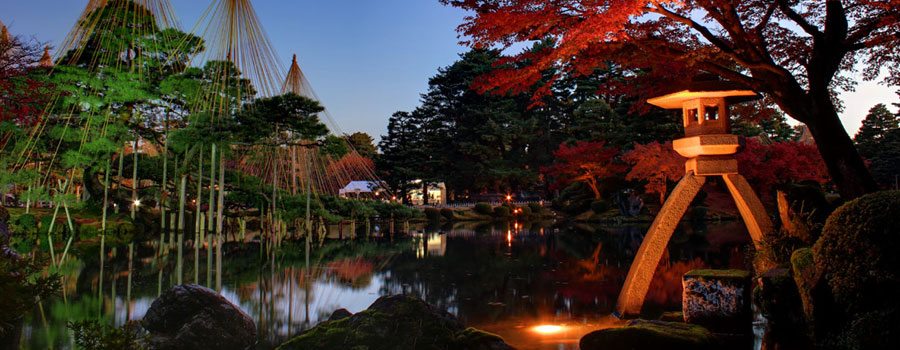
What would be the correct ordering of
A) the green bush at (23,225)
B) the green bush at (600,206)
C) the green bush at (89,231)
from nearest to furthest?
the green bush at (23,225)
the green bush at (89,231)
the green bush at (600,206)

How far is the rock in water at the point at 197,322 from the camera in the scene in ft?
19.2

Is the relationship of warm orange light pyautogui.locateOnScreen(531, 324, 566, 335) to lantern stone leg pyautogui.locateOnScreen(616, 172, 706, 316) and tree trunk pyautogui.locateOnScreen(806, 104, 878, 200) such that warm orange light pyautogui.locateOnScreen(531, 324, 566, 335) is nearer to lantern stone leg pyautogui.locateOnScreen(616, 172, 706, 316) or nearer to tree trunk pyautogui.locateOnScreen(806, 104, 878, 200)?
lantern stone leg pyautogui.locateOnScreen(616, 172, 706, 316)

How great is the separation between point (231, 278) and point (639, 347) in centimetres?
942

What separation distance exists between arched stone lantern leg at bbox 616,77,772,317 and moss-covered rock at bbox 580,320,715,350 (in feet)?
4.48

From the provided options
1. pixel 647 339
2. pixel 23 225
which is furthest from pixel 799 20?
pixel 23 225

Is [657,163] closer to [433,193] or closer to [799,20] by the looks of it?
[799,20]

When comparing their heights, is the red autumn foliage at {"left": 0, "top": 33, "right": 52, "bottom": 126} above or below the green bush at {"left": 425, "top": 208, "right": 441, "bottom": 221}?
above

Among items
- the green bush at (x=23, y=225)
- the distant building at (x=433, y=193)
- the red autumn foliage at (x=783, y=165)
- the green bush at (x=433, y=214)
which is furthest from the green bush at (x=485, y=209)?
the green bush at (x=23, y=225)

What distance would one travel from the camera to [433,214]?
39.0 metres

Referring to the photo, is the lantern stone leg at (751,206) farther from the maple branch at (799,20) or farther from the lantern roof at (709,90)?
the maple branch at (799,20)

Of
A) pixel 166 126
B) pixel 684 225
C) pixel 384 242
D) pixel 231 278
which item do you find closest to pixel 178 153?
pixel 166 126

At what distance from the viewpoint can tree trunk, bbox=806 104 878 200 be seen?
688 cm

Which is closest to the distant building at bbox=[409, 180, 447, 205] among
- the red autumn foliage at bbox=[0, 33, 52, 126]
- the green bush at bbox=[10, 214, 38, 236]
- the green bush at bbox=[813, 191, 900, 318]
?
the green bush at bbox=[10, 214, 38, 236]

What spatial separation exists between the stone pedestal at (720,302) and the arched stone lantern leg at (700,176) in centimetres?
62
